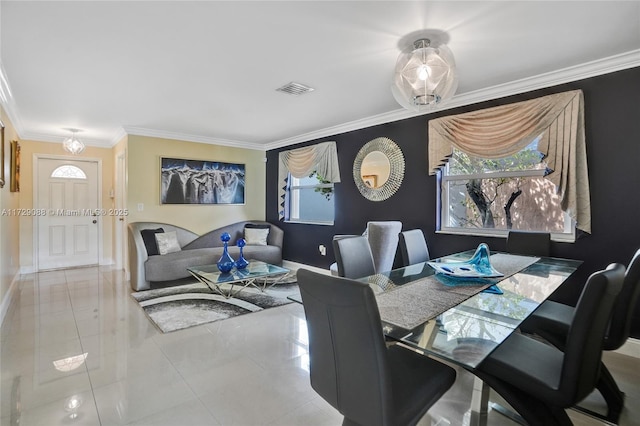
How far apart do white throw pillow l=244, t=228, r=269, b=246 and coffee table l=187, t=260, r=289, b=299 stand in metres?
1.14

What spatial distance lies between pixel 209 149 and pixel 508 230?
183 inches

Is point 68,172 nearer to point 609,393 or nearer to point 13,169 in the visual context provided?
point 13,169

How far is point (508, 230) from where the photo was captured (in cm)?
325

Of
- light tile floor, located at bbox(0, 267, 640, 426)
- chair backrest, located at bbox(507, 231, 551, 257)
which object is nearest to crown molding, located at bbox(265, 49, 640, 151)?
chair backrest, located at bbox(507, 231, 551, 257)

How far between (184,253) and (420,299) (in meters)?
4.01

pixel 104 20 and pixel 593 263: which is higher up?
pixel 104 20

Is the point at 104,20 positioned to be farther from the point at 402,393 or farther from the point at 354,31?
the point at 402,393

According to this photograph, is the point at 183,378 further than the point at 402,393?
Yes

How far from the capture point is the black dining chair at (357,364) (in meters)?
1.09

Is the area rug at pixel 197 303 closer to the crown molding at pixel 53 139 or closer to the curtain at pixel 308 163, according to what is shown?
the curtain at pixel 308 163

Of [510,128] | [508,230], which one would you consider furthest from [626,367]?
[510,128]

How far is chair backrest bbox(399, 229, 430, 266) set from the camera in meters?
2.80

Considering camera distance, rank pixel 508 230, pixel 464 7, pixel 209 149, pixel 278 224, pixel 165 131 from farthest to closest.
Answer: pixel 278 224 < pixel 209 149 < pixel 165 131 < pixel 508 230 < pixel 464 7

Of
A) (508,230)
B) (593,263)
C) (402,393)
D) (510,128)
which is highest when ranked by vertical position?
(510,128)
